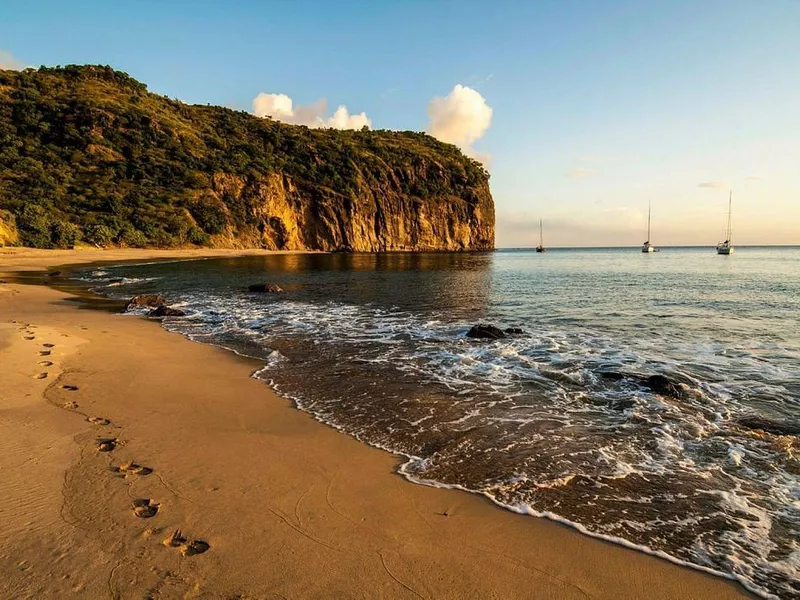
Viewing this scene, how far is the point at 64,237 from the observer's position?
4725cm

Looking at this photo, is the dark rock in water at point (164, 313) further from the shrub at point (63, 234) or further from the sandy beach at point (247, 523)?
the shrub at point (63, 234)

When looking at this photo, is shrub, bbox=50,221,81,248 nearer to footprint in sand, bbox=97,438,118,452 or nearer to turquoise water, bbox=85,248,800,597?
turquoise water, bbox=85,248,800,597

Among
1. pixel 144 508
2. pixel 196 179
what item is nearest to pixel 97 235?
pixel 196 179

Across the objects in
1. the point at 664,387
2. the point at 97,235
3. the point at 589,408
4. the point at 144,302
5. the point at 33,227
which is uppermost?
the point at 33,227

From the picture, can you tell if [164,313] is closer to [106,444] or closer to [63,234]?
[106,444]

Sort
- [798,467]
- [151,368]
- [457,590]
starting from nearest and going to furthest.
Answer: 1. [457,590]
2. [798,467]
3. [151,368]

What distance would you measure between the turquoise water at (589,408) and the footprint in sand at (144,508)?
2505mm

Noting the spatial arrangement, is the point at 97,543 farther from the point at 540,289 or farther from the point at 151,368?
the point at 540,289

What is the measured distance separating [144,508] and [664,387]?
8.17m

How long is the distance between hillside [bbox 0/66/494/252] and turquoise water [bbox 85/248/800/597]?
48.6m

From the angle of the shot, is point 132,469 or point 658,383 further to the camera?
point 658,383

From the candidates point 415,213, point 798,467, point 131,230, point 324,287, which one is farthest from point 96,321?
point 415,213

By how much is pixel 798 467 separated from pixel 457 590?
4.75 metres

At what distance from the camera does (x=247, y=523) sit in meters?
3.62
